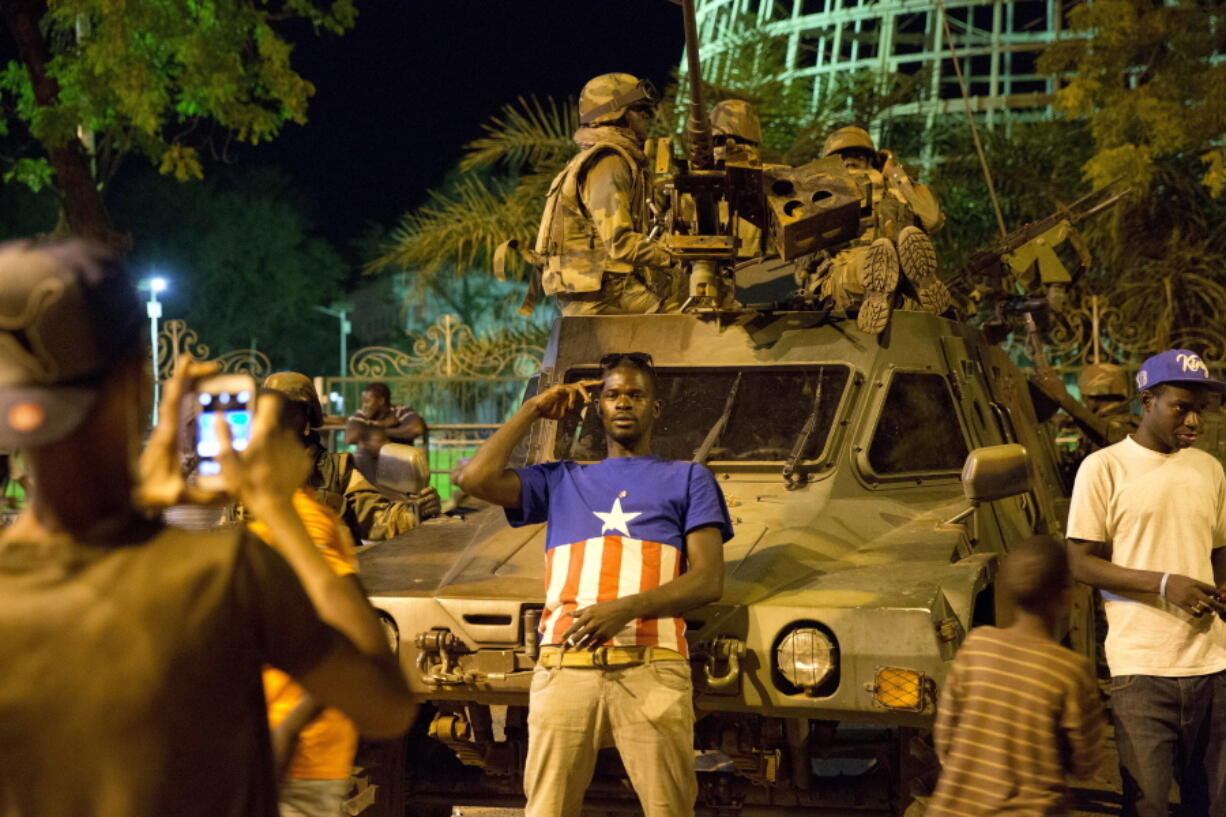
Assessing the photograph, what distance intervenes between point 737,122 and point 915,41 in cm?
2030

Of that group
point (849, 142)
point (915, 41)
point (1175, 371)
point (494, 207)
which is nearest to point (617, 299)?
point (849, 142)

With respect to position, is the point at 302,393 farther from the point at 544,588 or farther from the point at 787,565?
the point at 787,565

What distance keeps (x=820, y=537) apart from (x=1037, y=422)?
3.21 m

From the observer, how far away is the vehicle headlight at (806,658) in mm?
4922

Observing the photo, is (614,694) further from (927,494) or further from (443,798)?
(927,494)

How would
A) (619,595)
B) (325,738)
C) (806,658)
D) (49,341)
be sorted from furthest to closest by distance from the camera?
1. (806,658)
2. (619,595)
3. (325,738)
4. (49,341)

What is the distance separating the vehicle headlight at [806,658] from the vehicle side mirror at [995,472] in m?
0.69

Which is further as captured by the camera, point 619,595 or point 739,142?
point 739,142

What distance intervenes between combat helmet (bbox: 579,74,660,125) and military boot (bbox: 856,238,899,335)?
1214 mm

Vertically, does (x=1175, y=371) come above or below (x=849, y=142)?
below

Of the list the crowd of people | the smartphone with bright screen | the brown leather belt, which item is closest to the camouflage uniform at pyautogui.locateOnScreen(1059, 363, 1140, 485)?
the crowd of people

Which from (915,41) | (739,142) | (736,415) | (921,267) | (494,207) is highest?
(915,41)

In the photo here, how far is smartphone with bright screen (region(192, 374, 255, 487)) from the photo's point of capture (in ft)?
6.66

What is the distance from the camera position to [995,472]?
5148mm
